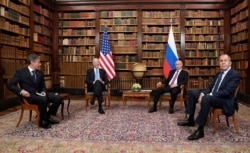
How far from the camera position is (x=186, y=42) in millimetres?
8742

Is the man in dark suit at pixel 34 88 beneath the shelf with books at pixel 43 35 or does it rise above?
beneath

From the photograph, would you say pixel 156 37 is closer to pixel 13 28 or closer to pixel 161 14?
pixel 161 14

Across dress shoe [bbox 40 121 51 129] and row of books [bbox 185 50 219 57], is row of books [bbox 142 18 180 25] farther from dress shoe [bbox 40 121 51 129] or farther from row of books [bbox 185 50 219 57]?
dress shoe [bbox 40 121 51 129]

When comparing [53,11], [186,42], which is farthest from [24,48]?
[186,42]

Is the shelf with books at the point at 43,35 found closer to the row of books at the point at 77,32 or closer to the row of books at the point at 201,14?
the row of books at the point at 77,32

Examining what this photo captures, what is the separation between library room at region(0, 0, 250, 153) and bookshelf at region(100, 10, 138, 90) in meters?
0.03

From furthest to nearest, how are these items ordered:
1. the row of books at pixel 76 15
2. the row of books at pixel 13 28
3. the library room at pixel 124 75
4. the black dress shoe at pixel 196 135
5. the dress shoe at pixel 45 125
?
the row of books at pixel 76 15
the row of books at pixel 13 28
the dress shoe at pixel 45 125
the library room at pixel 124 75
the black dress shoe at pixel 196 135

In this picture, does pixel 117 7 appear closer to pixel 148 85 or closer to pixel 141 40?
pixel 141 40

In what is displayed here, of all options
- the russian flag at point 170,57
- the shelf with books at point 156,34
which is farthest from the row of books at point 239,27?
the russian flag at point 170,57

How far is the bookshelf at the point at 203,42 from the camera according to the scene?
28.3 feet

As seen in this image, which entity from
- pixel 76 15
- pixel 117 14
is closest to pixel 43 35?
pixel 76 15

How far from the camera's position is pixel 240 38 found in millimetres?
7785

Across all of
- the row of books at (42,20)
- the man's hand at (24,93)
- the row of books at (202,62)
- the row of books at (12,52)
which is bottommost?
the man's hand at (24,93)

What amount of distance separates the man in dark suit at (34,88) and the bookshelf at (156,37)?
15.4 feet
